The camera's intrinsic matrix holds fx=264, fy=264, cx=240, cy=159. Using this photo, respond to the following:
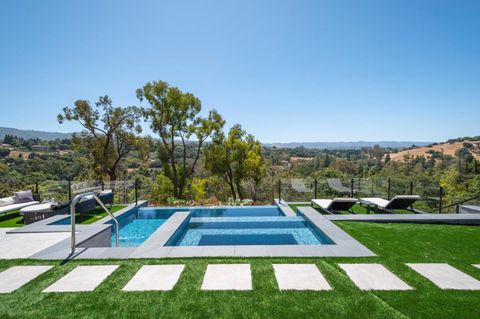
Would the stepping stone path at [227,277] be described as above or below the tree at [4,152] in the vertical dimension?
below

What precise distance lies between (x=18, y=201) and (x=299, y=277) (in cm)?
978

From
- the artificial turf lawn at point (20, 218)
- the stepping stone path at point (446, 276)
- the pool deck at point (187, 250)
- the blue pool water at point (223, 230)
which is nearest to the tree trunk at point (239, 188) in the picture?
the blue pool water at point (223, 230)

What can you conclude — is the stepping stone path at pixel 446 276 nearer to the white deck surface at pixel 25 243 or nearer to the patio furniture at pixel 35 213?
the white deck surface at pixel 25 243

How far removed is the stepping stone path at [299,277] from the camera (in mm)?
3434

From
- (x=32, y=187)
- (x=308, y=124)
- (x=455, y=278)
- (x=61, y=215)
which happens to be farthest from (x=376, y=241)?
(x=308, y=124)

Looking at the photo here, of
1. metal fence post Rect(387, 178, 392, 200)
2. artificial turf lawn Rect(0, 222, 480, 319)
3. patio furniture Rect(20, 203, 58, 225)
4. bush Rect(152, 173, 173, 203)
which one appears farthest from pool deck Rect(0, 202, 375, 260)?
bush Rect(152, 173, 173, 203)

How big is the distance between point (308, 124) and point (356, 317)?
3564 centimetres

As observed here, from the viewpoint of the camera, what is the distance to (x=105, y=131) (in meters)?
14.6

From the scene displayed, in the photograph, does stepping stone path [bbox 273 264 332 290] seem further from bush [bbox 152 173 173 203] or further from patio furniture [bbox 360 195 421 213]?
bush [bbox 152 173 173 203]

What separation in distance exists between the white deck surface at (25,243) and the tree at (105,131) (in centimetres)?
900

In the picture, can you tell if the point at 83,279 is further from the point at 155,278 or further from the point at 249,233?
the point at 249,233

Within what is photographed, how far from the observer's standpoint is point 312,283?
353cm

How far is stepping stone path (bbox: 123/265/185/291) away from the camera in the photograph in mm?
3455

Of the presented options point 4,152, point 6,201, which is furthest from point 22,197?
point 4,152
